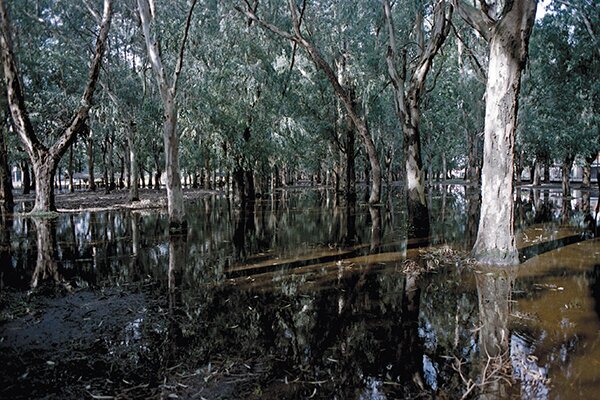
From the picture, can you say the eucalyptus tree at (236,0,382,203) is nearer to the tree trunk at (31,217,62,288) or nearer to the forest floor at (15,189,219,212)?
the tree trunk at (31,217,62,288)

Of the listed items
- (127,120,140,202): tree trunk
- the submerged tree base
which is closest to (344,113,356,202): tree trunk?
(127,120,140,202): tree trunk

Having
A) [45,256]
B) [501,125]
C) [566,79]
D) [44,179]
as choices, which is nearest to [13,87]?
[44,179]

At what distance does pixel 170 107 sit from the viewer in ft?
43.1

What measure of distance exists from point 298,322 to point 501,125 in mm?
6089

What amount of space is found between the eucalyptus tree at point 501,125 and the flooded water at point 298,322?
0.60 meters

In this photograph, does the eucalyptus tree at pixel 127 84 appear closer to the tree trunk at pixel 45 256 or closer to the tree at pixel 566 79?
the tree trunk at pixel 45 256

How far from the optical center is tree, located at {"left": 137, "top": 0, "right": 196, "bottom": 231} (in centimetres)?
1269

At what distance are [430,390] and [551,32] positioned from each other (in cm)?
2067

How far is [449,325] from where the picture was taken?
5.12m

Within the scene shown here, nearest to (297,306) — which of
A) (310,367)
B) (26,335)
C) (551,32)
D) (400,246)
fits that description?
(310,367)

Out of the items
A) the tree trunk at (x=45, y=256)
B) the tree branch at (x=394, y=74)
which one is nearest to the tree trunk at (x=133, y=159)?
the tree trunk at (x=45, y=256)

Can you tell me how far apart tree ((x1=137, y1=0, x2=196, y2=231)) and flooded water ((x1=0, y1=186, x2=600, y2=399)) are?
2683mm

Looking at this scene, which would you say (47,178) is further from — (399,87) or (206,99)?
(399,87)

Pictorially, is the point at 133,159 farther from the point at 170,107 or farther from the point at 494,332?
the point at 494,332
